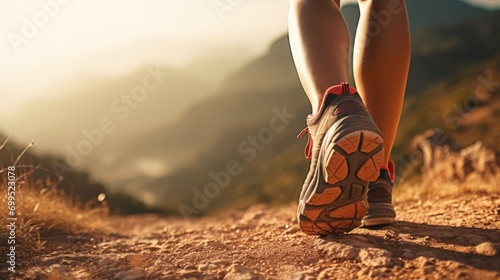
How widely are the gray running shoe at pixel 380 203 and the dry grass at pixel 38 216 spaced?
1.36 meters

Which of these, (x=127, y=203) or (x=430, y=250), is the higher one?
(x=430, y=250)

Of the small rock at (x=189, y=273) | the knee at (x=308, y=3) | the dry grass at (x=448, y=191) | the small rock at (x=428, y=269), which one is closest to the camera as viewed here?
the small rock at (x=428, y=269)

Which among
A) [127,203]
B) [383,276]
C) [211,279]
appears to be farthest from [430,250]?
[127,203]

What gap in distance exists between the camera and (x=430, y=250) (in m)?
1.46

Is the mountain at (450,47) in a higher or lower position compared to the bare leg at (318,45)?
higher

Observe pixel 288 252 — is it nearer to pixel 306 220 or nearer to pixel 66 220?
pixel 306 220

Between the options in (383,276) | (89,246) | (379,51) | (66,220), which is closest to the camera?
(383,276)

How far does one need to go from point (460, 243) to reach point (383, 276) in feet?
1.33

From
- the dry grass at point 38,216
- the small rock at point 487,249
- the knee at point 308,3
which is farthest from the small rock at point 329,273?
the dry grass at point 38,216

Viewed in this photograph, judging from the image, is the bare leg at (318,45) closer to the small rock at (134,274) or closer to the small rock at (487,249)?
the small rock at (487,249)

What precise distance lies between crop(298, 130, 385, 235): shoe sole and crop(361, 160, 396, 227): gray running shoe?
0.83 ft

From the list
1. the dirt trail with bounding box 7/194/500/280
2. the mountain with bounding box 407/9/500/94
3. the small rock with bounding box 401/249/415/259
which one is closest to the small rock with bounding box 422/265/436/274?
the dirt trail with bounding box 7/194/500/280

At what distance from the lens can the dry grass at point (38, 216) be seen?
1995 mm

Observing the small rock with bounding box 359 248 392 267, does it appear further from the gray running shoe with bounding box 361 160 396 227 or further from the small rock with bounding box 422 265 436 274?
the gray running shoe with bounding box 361 160 396 227
